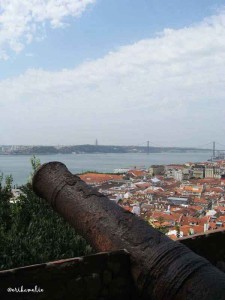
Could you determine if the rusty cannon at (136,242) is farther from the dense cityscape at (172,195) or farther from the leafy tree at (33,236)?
the leafy tree at (33,236)

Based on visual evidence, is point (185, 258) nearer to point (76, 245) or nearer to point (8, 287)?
point (8, 287)

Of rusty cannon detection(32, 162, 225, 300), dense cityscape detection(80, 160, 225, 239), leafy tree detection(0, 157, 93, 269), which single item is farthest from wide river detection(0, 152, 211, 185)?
rusty cannon detection(32, 162, 225, 300)

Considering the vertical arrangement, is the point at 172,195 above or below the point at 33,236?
below

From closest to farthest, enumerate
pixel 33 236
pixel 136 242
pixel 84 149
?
pixel 136 242, pixel 33 236, pixel 84 149

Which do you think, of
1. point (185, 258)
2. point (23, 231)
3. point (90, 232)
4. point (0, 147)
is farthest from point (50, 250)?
point (0, 147)

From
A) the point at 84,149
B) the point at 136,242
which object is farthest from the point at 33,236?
the point at 84,149

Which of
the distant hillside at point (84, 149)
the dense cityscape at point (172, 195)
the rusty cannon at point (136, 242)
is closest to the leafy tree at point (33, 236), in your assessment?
the dense cityscape at point (172, 195)

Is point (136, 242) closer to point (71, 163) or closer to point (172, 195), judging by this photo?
point (172, 195)

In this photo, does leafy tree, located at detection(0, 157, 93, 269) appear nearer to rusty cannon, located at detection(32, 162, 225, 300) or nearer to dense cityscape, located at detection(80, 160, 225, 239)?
dense cityscape, located at detection(80, 160, 225, 239)
